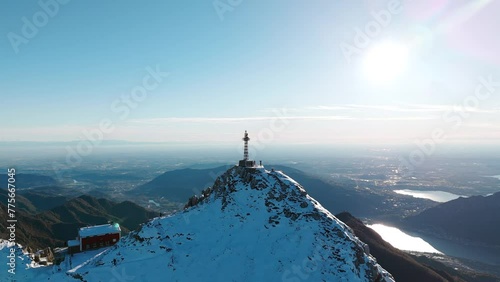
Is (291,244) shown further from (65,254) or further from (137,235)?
(65,254)

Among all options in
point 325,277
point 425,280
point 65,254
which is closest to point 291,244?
point 325,277

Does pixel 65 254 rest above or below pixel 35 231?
above

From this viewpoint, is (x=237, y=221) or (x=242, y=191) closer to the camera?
(x=237, y=221)

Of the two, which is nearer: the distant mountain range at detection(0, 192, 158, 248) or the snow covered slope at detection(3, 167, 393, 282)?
the snow covered slope at detection(3, 167, 393, 282)

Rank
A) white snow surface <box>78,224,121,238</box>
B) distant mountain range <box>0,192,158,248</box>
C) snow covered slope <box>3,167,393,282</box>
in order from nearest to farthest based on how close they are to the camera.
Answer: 1. snow covered slope <box>3,167,393,282</box>
2. white snow surface <box>78,224,121,238</box>
3. distant mountain range <box>0,192,158,248</box>

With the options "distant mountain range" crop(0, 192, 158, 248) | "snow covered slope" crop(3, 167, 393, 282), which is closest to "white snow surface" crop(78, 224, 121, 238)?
"snow covered slope" crop(3, 167, 393, 282)

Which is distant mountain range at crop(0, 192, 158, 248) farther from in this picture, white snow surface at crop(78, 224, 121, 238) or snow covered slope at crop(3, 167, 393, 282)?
snow covered slope at crop(3, 167, 393, 282)
